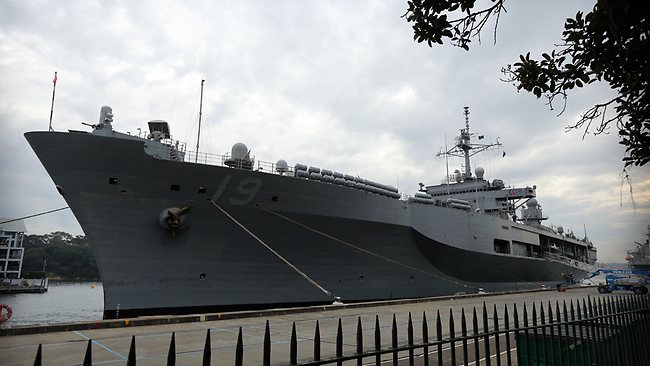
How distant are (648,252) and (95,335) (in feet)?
167

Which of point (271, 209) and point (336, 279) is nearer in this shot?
point (271, 209)

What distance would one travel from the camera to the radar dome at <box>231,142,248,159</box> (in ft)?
51.6

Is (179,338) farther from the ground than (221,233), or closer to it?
closer to it

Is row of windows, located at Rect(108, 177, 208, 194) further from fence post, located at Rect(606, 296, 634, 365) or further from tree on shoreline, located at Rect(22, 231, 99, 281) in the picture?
tree on shoreline, located at Rect(22, 231, 99, 281)

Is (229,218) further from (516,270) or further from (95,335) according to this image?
(516,270)

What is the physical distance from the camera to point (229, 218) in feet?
47.0

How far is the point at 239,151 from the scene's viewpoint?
15.8m

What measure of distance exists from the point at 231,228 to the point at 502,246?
19.0m

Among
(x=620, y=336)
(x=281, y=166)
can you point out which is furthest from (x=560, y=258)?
(x=620, y=336)

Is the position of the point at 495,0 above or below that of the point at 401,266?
above

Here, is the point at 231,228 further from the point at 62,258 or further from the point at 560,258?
the point at 62,258

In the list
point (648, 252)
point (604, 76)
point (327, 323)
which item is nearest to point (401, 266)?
point (327, 323)

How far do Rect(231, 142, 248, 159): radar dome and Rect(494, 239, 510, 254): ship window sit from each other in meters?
17.4

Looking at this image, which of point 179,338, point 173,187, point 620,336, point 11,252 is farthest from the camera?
point 11,252
